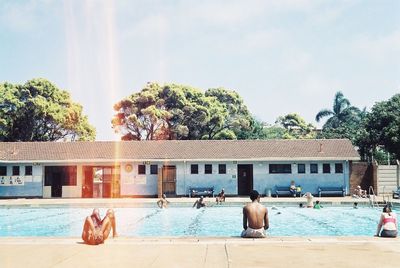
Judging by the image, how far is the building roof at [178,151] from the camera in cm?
3459

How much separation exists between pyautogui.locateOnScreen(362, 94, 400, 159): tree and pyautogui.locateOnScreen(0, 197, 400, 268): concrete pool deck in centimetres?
2859

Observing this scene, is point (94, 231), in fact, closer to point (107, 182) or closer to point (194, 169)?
point (194, 169)

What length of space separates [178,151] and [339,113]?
3600 cm

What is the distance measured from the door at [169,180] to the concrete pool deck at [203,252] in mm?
22942

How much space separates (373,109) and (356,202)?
53.5ft

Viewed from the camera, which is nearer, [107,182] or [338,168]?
[338,168]

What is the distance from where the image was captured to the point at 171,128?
5703 centimetres

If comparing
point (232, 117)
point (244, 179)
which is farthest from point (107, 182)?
point (232, 117)

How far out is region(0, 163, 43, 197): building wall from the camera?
3488 centimetres

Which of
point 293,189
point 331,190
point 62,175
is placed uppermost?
point 62,175

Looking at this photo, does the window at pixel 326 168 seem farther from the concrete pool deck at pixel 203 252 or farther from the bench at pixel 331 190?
the concrete pool deck at pixel 203 252

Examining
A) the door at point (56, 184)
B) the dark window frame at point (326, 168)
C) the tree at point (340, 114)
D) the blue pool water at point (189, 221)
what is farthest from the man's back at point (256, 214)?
the tree at point (340, 114)

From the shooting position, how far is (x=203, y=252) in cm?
998

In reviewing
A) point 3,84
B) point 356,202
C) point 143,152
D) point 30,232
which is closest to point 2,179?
point 143,152
